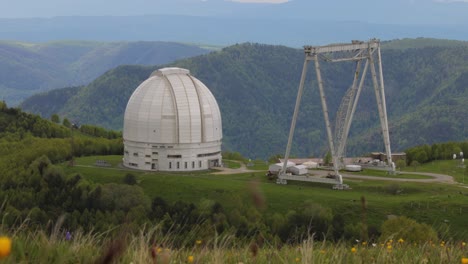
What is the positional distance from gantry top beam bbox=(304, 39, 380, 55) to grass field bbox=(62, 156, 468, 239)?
593 inches

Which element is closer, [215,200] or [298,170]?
[215,200]

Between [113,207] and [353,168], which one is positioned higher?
[353,168]

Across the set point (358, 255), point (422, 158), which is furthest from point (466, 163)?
point (358, 255)

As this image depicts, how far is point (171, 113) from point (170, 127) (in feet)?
6.08

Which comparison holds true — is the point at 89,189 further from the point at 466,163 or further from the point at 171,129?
the point at 466,163

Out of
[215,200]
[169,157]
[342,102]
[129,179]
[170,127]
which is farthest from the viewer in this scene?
[169,157]

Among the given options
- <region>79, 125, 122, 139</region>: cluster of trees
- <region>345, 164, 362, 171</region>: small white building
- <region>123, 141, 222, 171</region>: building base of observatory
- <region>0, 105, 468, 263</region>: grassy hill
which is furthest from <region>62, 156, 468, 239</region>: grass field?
<region>79, 125, 122, 139</region>: cluster of trees

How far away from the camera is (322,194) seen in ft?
262

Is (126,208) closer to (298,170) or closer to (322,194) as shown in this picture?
(322,194)

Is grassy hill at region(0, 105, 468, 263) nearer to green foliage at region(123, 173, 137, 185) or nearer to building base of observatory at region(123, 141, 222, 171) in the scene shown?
green foliage at region(123, 173, 137, 185)

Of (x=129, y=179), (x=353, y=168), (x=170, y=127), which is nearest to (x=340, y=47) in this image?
(x=353, y=168)

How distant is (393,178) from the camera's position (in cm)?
9012

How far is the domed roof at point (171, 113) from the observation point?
329 ft

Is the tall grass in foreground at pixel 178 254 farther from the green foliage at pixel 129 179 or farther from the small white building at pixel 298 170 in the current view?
the green foliage at pixel 129 179
